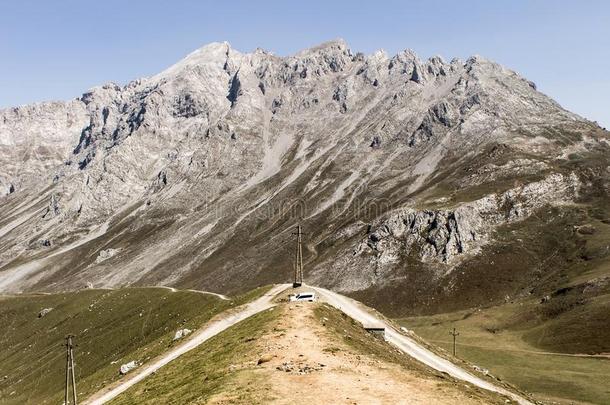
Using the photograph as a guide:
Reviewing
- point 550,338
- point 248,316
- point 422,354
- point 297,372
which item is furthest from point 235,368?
point 550,338

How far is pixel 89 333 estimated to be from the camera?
15688 cm

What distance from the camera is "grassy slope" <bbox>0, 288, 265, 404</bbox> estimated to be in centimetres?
12769

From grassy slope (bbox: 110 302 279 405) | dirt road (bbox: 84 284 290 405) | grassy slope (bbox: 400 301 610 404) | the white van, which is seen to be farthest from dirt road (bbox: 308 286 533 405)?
grassy slope (bbox: 400 301 610 404)

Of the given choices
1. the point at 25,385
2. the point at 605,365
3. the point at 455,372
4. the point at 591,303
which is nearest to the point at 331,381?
the point at 455,372

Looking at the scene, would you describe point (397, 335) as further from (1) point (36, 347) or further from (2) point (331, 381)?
(1) point (36, 347)

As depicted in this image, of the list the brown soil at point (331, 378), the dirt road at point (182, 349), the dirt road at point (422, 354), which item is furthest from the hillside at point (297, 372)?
the dirt road at point (422, 354)

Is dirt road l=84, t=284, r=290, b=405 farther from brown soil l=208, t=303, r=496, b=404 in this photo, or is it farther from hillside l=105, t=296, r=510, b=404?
brown soil l=208, t=303, r=496, b=404

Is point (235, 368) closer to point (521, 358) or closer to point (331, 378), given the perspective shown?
point (331, 378)

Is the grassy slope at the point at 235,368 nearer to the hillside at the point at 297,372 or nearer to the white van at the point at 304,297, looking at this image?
the hillside at the point at 297,372

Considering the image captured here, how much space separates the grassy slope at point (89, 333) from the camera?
127688mm

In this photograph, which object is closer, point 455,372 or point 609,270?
point 455,372

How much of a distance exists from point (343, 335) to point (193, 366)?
53.8 feet

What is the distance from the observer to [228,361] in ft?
166

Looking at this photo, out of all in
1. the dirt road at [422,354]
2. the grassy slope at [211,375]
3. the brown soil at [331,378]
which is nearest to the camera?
the brown soil at [331,378]
